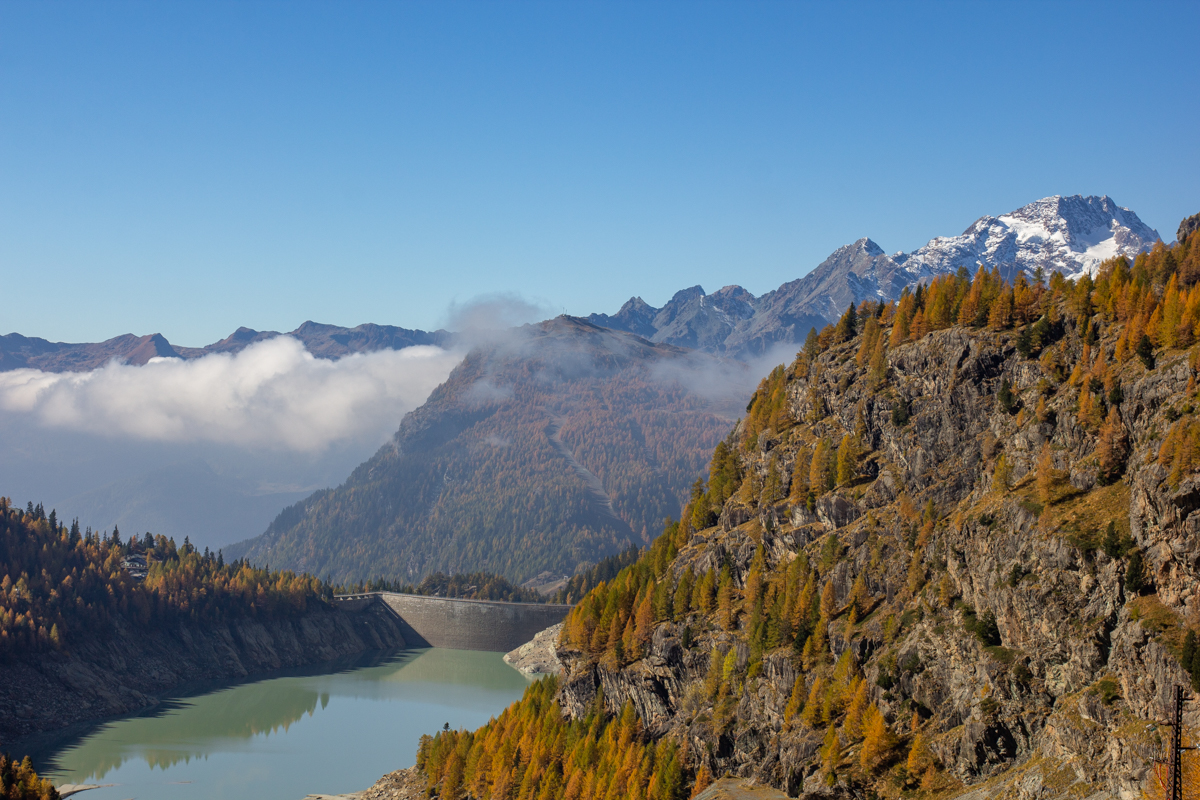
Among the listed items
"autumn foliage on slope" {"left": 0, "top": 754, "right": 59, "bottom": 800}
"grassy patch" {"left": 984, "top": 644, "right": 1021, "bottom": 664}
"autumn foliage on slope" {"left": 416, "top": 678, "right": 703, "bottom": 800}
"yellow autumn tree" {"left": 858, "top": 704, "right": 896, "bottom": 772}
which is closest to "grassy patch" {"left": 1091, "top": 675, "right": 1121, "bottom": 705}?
"grassy patch" {"left": 984, "top": 644, "right": 1021, "bottom": 664}

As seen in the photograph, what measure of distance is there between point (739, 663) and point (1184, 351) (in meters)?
55.8

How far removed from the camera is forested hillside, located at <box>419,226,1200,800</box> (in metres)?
73.3

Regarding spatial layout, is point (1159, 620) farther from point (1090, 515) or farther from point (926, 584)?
point (926, 584)

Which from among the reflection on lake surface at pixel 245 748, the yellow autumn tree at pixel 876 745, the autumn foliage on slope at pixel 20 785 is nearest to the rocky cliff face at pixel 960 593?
the yellow autumn tree at pixel 876 745

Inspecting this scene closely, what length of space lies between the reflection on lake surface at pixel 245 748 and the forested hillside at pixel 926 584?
114 ft

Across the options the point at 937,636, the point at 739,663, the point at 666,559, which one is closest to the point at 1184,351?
the point at 937,636

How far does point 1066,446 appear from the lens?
89.4 metres

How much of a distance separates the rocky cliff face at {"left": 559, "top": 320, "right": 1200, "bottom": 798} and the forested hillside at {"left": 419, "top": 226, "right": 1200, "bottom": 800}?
0.25 meters

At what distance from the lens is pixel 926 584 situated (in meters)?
96.5

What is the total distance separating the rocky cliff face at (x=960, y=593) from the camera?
71062mm

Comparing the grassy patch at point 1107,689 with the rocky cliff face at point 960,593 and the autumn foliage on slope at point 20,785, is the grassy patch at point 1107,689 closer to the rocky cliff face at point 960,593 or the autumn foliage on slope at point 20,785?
the rocky cliff face at point 960,593

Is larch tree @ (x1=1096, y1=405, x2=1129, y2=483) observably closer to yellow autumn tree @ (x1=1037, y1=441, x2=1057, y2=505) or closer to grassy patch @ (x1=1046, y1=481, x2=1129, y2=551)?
grassy patch @ (x1=1046, y1=481, x2=1129, y2=551)

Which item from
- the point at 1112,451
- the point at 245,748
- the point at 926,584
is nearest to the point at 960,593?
the point at 926,584

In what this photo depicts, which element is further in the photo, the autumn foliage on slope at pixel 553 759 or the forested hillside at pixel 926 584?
the autumn foliage on slope at pixel 553 759
